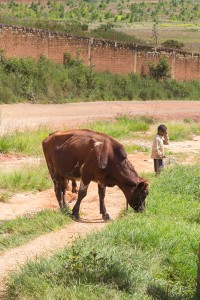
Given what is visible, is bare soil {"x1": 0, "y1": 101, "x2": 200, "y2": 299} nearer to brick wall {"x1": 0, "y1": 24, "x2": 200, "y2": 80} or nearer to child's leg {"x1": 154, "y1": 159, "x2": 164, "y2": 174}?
child's leg {"x1": 154, "y1": 159, "x2": 164, "y2": 174}

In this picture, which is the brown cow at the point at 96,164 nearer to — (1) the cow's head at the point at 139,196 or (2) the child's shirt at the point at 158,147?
(1) the cow's head at the point at 139,196

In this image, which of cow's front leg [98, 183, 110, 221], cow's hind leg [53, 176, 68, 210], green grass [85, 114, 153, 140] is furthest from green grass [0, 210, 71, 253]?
green grass [85, 114, 153, 140]

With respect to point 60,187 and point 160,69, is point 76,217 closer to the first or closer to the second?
point 60,187

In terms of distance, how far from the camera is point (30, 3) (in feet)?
324

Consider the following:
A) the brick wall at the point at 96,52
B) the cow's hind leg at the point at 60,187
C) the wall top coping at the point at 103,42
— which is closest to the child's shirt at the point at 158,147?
the cow's hind leg at the point at 60,187

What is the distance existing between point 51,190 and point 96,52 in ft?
90.6

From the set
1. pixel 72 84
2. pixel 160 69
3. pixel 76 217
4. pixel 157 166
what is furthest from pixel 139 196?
pixel 160 69

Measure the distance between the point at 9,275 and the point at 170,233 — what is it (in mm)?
2499

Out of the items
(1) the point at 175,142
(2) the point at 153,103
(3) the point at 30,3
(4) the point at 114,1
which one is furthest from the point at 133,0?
(1) the point at 175,142

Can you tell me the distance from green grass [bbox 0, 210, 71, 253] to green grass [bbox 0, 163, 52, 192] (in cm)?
302

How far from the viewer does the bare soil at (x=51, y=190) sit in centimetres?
898

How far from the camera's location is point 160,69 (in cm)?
4531

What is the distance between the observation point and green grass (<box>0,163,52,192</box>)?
13.7 meters

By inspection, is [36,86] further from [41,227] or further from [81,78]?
[41,227]
